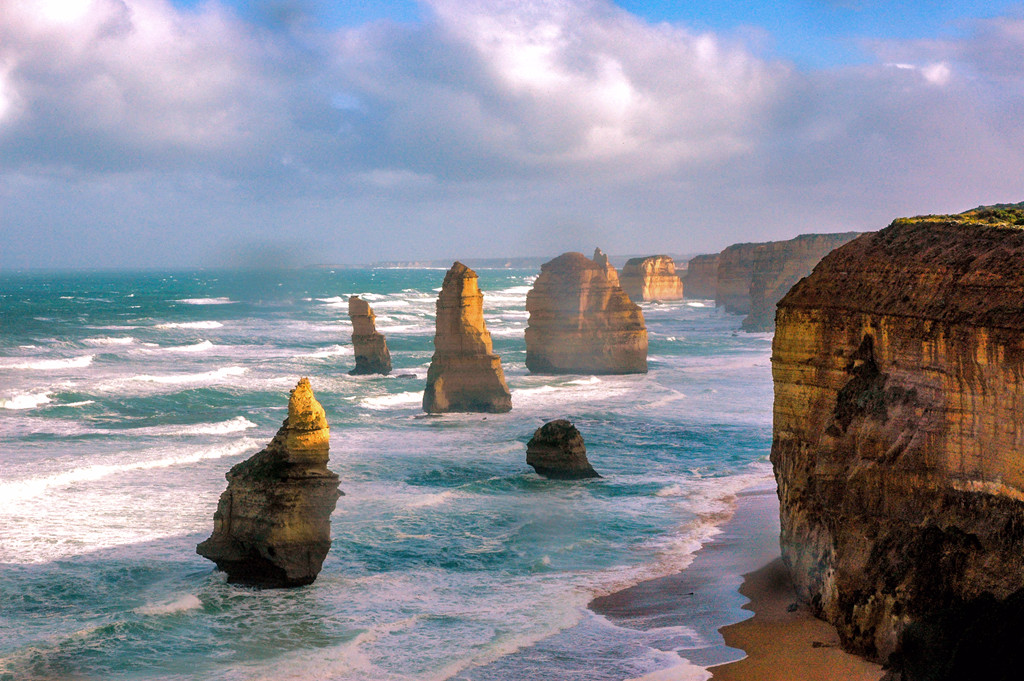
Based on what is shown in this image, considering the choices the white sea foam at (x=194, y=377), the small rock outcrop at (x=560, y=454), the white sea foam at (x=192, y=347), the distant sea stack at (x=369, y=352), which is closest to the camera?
the small rock outcrop at (x=560, y=454)

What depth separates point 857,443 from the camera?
14.3 metres

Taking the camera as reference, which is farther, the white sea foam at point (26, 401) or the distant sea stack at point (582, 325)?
the distant sea stack at point (582, 325)

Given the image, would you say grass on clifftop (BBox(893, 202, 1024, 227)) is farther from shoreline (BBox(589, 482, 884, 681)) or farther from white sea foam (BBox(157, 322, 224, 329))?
white sea foam (BBox(157, 322, 224, 329))

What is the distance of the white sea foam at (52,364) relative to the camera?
57.2 m

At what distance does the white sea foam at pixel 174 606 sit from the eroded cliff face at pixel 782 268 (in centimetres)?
7046

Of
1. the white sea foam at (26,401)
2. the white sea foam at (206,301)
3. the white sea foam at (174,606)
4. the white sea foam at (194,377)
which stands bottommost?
the white sea foam at (174,606)

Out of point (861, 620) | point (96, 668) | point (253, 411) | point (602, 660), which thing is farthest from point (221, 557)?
point (253, 411)

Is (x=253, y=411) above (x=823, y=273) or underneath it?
underneath

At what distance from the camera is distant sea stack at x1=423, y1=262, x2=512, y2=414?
3966 centimetres

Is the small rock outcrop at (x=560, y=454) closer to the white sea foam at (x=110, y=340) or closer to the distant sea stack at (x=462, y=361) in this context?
the distant sea stack at (x=462, y=361)

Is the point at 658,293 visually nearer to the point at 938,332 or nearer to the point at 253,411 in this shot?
the point at 253,411

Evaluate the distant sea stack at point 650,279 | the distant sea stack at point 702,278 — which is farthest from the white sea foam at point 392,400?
the distant sea stack at point 702,278

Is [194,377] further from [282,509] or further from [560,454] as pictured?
[282,509]

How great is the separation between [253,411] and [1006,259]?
3402cm
